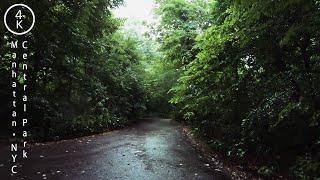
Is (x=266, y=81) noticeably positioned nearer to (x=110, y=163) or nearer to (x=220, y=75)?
(x=220, y=75)

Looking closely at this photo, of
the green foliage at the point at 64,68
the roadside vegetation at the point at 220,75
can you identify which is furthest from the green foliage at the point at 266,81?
the green foliage at the point at 64,68

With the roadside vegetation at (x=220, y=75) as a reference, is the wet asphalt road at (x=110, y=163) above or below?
below

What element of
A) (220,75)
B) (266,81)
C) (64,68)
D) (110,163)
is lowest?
(110,163)

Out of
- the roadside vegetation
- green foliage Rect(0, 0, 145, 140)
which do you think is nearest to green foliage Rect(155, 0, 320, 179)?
the roadside vegetation

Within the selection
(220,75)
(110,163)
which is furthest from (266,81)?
(110,163)

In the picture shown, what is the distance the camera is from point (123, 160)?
32.4 feet

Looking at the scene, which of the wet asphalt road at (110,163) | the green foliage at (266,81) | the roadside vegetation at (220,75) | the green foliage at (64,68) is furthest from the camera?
the green foliage at (64,68)

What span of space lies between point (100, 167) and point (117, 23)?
13.7 m

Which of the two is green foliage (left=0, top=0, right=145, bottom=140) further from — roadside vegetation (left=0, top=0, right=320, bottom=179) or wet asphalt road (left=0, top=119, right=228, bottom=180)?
wet asphalt road (left=0, top=119, right=228, bottom=180)

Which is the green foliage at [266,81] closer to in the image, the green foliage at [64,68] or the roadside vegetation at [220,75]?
the roadside vegetation at [220,75]

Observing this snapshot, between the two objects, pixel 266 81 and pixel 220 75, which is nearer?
pixel 266 81

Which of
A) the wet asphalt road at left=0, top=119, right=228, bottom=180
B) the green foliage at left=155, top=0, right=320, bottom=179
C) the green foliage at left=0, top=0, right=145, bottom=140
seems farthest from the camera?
the green foliage at left=0, top=0, right=145, bottom=140

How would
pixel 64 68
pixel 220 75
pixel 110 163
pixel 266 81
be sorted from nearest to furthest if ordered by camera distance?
pixel 266 81, pixel 110 163, pixel 220 75, pixel 64 68

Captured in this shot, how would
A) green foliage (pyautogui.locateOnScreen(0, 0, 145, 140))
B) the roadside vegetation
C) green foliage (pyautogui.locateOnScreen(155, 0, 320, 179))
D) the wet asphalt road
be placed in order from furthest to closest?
green foliage (pyautogui.locateOnScreen(0, 0, 145, 140)), the wet asphalt road, the roadside vegetation, green foliage (pyautogui.locateOnScreen(155, 0, 320, 179))
